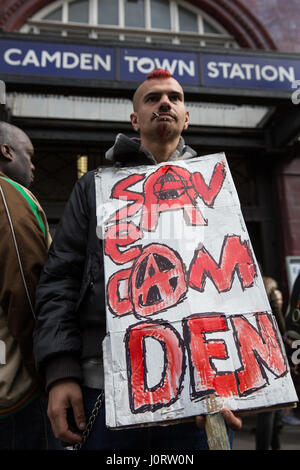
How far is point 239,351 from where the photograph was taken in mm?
1090

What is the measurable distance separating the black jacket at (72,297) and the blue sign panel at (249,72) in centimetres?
403

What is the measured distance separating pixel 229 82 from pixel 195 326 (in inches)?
177

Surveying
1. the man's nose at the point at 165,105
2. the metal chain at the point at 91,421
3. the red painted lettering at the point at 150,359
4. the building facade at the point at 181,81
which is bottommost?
the metal chain at the point at 91,421

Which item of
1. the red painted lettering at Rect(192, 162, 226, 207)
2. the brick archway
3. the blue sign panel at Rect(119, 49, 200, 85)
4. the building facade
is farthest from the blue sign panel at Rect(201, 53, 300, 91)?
the red painted lettering at Rect(192, 162, 226, 207)

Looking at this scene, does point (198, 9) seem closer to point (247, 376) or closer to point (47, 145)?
point (47, 145)

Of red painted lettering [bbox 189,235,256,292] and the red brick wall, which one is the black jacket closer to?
red painted lettering [bbox 189,235,256,292]

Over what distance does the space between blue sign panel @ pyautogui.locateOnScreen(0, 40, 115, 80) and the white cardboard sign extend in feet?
12.4

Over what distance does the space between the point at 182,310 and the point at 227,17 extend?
23.9ft

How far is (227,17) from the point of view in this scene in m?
6.79

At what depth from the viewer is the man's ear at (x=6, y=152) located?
183 cm

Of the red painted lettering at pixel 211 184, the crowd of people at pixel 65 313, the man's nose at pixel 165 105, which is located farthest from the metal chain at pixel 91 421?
the man's nose at pixel 165 105

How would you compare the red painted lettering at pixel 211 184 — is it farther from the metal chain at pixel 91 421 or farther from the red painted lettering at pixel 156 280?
the metal chain at pixel 91 421

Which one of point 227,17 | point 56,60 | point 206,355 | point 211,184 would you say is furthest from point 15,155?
point 227,17

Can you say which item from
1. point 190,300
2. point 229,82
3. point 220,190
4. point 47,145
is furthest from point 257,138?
point 190,300
